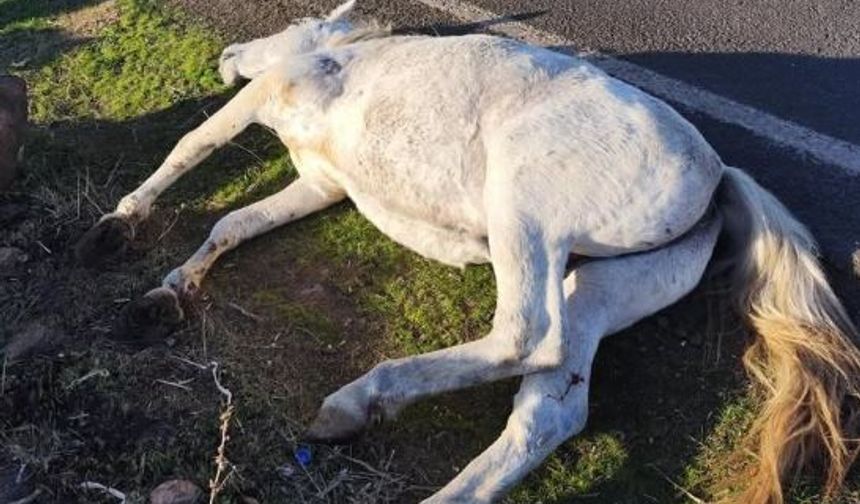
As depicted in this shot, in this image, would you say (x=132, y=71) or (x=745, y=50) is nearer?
(x=745, y=50)

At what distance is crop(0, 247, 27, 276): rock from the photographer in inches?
150

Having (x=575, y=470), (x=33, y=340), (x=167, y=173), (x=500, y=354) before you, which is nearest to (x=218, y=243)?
(x=167, y=173)

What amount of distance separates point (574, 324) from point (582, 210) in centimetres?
35

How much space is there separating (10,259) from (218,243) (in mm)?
765

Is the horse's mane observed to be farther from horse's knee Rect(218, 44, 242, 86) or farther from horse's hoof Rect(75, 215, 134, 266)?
horse's hoof Rect(75, 215, 134, 266)

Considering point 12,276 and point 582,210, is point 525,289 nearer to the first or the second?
point 582,210

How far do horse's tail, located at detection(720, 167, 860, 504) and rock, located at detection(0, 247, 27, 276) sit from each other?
2.53 m

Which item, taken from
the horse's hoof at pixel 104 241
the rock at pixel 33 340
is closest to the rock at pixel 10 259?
the horse's hoof at pixel 104 241

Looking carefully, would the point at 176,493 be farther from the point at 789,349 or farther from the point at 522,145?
the point at 789,349

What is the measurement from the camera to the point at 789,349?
10.3ft

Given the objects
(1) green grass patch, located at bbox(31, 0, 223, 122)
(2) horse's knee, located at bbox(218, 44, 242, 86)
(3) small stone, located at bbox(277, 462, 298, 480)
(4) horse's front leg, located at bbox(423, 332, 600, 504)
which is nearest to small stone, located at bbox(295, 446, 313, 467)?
(3) small stone, located at bbox(277, 462, 298, 480)

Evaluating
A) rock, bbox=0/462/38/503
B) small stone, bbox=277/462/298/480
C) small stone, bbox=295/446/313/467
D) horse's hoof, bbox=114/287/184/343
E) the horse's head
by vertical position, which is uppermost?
the horse's head

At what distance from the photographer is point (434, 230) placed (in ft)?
11.9

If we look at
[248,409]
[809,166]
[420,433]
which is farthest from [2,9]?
[809,166]
